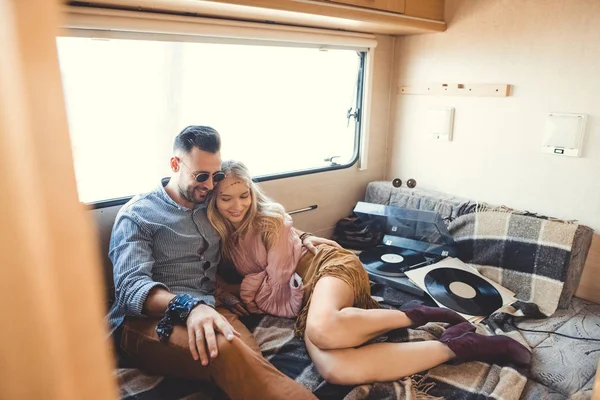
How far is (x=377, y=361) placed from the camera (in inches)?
54.2

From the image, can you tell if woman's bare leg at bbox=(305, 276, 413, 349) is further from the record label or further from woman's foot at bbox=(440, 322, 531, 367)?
the record label

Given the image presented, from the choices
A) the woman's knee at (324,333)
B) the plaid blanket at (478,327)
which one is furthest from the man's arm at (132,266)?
the woman's knee at (324,333)

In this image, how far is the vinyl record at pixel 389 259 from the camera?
2.05 meters

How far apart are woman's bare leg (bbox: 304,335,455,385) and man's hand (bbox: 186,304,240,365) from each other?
1.04 ft

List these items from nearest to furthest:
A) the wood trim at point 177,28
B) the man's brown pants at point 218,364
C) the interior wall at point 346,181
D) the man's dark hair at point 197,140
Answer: the man's brown pants at point 218,364, the wood trim at point 177,28, the man's dark hair at point 197,140, the interior wall at point 346,181

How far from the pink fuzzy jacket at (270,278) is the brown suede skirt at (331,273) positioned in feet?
0.14

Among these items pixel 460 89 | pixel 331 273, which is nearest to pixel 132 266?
pixel 331 273

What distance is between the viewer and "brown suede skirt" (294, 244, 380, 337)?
1635mm

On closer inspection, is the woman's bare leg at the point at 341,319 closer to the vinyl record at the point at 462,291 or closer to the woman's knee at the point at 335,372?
the woman's knee at the point at 335,372

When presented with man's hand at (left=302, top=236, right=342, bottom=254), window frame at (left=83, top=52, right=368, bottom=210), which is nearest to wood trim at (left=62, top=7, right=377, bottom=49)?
window frame at (left=83, top=52, right=368, bottom=210)

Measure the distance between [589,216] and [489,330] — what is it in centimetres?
69

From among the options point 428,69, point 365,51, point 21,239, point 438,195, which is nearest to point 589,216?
point 438,195

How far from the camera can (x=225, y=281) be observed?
1.81 metres

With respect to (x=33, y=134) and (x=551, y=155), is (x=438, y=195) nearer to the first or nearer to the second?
(x=551, y=155)
